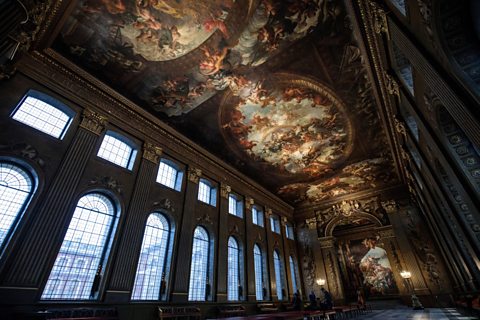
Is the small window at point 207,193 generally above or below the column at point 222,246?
above

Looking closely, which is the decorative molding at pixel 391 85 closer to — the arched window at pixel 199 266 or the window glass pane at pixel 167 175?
the window glass pane at pixel 167 175

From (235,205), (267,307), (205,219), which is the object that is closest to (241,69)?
(205,219)

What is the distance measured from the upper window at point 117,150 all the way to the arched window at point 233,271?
7.41 meters

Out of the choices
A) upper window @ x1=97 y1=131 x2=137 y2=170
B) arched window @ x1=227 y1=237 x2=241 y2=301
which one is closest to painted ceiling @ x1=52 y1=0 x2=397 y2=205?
upper window @ x1=97 y1=131 x2=137 y2=170

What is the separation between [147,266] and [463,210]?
11.5 meters

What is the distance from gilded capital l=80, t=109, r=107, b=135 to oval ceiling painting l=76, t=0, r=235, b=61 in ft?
9.86

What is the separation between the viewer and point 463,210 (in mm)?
7781

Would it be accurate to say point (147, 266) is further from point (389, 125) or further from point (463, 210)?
point (389, 125)

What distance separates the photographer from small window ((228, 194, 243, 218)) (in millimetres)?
15577

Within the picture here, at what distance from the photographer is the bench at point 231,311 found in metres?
10.9

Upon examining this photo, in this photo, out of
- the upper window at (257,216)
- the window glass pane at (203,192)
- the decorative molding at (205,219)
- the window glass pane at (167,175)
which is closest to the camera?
the window glass pane at (167,175)

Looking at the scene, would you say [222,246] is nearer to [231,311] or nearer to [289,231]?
[231,311]

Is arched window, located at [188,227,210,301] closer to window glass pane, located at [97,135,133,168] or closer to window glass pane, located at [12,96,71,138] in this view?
window glass pane, located at [97,135,133,168]

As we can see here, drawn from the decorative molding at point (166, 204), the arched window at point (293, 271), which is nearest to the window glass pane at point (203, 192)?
the decorative molding at point (166, 204)
